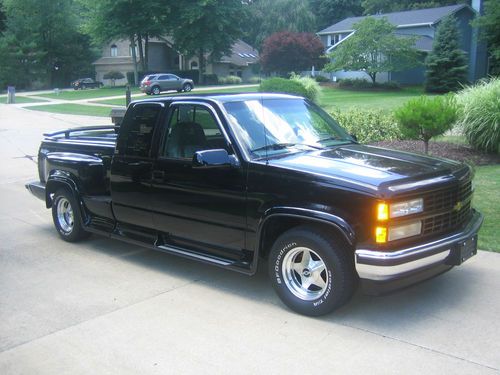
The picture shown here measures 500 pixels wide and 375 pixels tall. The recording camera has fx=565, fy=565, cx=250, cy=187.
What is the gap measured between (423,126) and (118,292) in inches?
305

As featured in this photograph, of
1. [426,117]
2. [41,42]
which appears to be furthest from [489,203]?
[41,42]

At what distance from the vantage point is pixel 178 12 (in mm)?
58562

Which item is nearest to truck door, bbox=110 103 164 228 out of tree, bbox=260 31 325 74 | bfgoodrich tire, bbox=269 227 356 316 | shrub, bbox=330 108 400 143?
bfgoodrich tire, bbox=269 227 356 316

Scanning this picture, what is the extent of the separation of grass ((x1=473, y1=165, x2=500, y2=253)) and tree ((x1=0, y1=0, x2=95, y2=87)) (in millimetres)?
67015

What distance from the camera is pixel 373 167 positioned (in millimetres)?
4703

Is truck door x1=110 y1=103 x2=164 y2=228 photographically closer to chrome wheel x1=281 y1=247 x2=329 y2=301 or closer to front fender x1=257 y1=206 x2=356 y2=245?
front fender x1=257 y1=206 x2=356 y2=245

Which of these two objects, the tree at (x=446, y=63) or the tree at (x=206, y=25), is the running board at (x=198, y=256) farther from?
the tree at (x=206, y=25)

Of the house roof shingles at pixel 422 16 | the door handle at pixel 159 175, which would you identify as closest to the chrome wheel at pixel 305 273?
the door handle at pixel 159 175

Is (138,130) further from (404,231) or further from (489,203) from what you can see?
(489,203)

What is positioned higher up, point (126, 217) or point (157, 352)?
point (126, 217)

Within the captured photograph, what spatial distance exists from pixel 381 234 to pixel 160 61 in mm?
70654

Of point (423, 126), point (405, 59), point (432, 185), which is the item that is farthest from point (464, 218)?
point (405, 59)

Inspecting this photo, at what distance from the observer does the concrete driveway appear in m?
3.97

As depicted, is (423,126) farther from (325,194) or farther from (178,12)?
(178,12)
